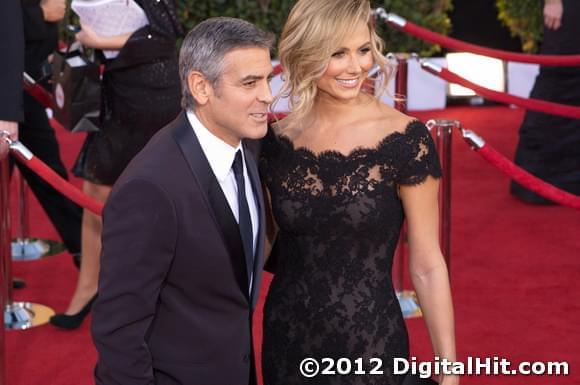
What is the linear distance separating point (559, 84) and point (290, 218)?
4.36 metres

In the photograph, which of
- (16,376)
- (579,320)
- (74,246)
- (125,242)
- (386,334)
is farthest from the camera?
(74,246)

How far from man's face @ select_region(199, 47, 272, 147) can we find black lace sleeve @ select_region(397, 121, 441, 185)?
1.61 ft

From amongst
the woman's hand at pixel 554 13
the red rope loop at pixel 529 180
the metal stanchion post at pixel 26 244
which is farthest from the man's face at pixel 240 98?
the woman's hand at pixel 554 13

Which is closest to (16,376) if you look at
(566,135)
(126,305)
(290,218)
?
(290,218)

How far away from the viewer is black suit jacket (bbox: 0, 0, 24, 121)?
157 inches

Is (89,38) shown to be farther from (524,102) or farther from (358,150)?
(524,102)

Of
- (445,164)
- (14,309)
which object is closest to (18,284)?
(14,309)

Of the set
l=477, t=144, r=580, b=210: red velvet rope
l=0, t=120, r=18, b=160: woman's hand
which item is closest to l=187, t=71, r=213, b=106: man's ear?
l=0, t=120, r=18, b=160: woman's hand

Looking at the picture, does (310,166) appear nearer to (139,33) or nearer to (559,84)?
(139,33)

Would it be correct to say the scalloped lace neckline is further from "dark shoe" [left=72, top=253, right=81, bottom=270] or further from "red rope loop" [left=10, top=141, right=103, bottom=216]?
"dark shoe" [left=72, top=253, right=81, bottom=270]

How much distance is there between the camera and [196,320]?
2432 mm

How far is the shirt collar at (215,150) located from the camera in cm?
248

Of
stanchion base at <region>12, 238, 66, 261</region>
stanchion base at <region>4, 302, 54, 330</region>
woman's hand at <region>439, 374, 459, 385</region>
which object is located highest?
woman's hand at <region>439, 374, 459, 385</region>

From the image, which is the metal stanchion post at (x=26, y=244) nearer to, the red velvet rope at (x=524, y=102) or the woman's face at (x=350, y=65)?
the red velvet rope at (x=524, y=102)
